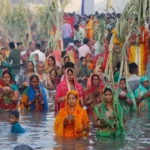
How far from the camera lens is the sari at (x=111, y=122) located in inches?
484

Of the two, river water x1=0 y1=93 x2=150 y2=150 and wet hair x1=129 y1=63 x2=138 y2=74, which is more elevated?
wet hair x1=129 y1=63 x2=138 y2=74

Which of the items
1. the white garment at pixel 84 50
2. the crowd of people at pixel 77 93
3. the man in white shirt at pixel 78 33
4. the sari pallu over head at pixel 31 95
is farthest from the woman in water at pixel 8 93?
the man in white shirt at pixel 78 33

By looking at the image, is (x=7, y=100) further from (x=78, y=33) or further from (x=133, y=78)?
(x=78, y=33)

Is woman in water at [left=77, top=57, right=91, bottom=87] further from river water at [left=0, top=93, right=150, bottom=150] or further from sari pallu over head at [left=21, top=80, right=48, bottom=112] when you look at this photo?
river water at [left=0, top=93, right=150, bottom=150]

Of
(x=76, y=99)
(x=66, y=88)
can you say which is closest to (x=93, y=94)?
(x=66, y=88)

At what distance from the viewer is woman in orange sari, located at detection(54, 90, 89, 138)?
12.2 metres

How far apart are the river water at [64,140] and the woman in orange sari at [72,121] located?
0.15m

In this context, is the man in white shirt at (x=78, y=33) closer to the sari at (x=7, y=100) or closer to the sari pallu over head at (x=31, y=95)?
the sari pallu over head at (x=31, y=95)

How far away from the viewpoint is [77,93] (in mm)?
12789

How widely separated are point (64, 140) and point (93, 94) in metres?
3.35

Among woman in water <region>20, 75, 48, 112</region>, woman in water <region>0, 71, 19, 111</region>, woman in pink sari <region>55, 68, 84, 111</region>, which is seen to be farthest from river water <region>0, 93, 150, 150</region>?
woman in water <region>20, 75, 48, 112</region>

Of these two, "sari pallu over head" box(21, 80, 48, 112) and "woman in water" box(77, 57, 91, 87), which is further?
"woman in water" box(77, 57, 91, 87)

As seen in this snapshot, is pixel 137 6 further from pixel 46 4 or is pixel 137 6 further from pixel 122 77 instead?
pixel 46 4

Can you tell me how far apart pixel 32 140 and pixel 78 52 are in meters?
13.1
